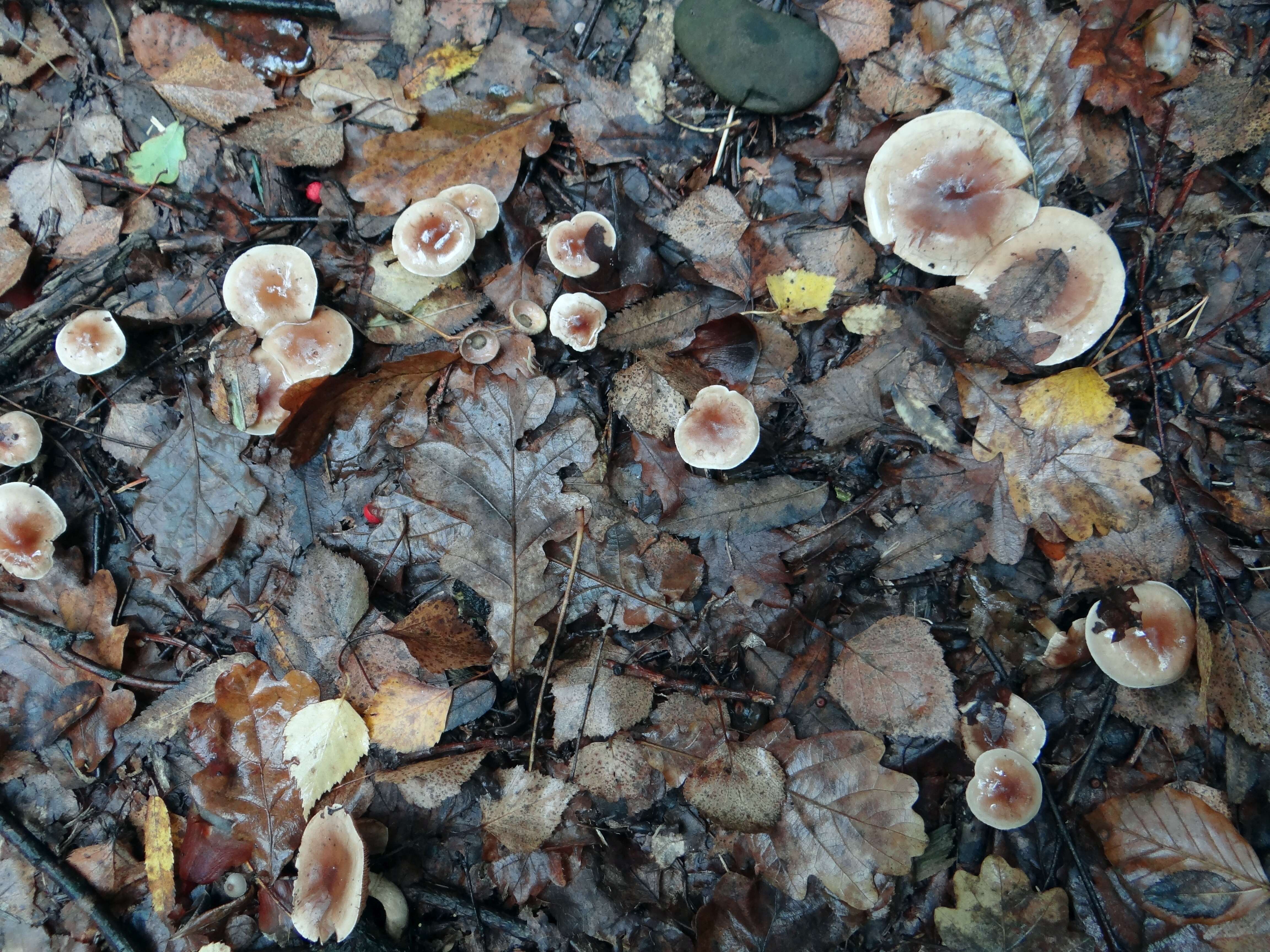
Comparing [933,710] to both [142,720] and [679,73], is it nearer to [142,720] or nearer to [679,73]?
[679,73]

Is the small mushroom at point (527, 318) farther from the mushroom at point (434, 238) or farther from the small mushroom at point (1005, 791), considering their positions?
the small mushroom at point (1005, 791)

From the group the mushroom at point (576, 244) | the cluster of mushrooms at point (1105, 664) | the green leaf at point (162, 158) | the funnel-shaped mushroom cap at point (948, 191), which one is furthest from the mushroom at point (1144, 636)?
the green leaf at point (162, 158)

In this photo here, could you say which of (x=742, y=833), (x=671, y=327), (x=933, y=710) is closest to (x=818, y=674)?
(x=933, y=710)

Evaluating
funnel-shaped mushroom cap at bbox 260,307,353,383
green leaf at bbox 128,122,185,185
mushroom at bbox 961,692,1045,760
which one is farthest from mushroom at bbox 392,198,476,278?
mushroom at bbox 961,692,1045,760

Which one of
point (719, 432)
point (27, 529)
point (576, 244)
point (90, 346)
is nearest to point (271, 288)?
point (90, 346)

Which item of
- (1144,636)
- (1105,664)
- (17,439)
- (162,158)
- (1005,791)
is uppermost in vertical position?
(162,158)

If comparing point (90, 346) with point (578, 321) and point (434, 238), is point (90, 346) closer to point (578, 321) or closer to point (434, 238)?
point (434, 238)

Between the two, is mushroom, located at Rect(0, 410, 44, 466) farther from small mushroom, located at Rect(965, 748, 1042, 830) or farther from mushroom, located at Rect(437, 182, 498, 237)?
small mushroom, located at Rect(965, 748, 1042, 830)
